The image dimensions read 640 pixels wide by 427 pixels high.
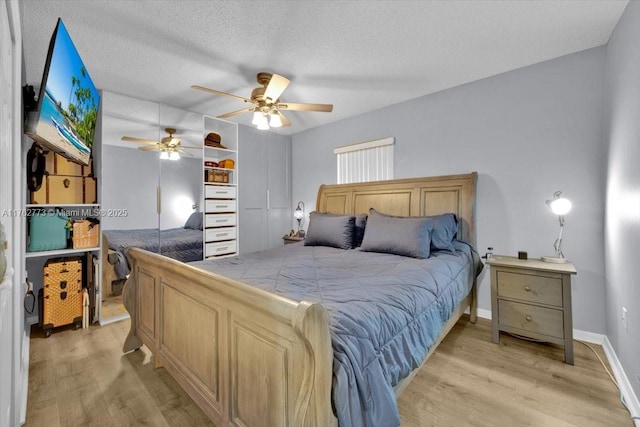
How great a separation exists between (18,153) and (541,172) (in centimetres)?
391

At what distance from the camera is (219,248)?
4.00m

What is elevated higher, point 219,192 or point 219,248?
point 219,192

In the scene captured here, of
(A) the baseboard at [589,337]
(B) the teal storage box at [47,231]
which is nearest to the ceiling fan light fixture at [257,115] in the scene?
(B) the teal storage box at [47,231]

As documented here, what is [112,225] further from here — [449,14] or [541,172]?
[541,172]

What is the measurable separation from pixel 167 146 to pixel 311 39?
2.33 metres

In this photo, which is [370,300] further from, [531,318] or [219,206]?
[219,206]

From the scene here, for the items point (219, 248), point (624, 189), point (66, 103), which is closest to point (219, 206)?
point (219, 248)

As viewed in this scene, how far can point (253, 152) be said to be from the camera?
4.56 meters

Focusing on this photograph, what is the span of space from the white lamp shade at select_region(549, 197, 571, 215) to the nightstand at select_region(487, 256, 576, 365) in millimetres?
440

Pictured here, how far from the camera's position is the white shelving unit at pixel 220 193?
3.89 m

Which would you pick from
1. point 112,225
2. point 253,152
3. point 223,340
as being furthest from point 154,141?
→ point 223,340

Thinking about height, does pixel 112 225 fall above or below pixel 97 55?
below

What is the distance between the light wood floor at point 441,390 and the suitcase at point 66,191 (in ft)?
4.46

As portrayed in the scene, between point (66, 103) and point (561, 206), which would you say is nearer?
point (66, 103)
